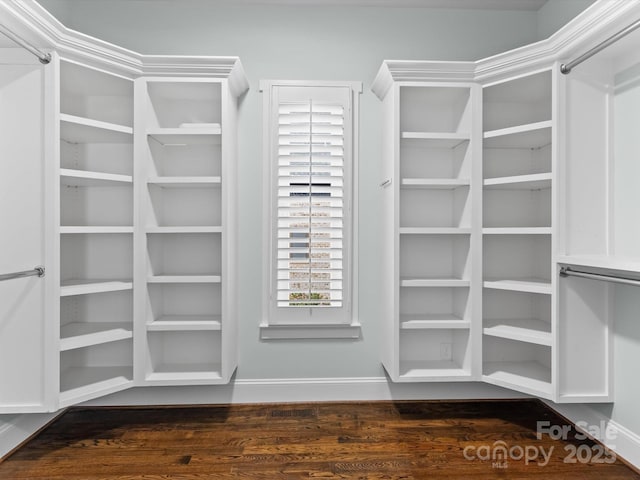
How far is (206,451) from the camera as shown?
6.76 ft

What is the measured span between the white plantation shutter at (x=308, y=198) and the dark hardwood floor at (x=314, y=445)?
658mm

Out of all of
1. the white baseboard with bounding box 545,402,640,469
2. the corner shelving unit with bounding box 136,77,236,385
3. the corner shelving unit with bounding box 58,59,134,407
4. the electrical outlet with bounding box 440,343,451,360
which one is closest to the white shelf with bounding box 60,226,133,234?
the corner shelving unit with bounding box 136,77,236,385

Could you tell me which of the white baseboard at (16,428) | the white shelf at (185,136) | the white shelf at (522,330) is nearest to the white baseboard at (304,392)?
the white baseboard at (16,428)

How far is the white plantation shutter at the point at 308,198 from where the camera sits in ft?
8.39

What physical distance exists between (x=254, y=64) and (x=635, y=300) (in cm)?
258

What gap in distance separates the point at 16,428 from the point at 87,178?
4.64ft

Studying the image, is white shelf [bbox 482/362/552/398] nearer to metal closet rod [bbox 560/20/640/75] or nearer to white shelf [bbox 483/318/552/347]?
white shelf [bbox 483/318/552/347]

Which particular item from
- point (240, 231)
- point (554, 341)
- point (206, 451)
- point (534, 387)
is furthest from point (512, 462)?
point (240, 231)

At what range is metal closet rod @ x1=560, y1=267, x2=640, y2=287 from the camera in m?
1.62

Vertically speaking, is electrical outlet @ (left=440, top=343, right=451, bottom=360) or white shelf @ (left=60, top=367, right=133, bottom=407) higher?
electrical outlet @ (left=440, top=343, right=451, bottom=360)

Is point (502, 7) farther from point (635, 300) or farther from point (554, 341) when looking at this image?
point (554, 341)

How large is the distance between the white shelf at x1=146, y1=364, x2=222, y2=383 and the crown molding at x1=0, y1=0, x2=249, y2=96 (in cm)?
173

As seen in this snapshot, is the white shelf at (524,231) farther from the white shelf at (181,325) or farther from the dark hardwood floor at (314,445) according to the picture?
the white shelf at (181,325)

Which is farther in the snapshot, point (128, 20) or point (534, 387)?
point (128, 20)
